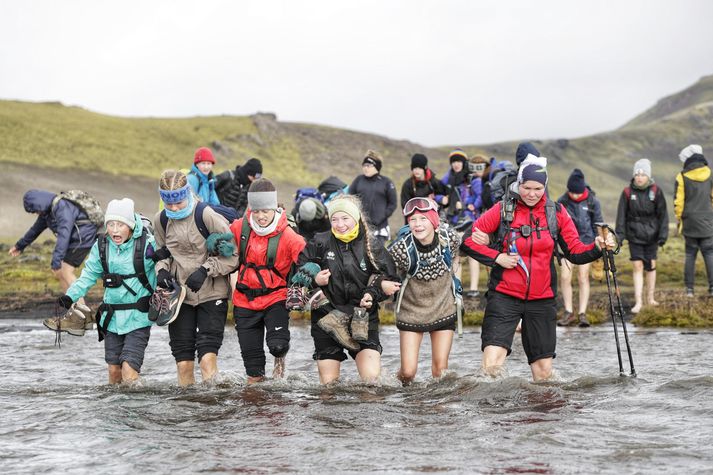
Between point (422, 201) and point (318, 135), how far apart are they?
88.0 meters

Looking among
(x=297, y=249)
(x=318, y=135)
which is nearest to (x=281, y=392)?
(x=297, y=249)

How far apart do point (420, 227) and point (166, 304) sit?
2646mm

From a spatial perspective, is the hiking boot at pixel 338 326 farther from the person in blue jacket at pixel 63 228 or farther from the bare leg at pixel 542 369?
the person in blue jacket at pixel 63 228

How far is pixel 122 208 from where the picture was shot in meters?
9.40

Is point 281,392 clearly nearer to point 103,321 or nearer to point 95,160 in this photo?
point 103,321

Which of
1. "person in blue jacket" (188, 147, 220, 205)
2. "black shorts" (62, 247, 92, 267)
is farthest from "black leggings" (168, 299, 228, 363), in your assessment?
"person in blue jacket" (188, 147, 220, 205)

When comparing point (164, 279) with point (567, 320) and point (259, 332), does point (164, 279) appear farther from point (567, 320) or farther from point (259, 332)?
point (567, 320)

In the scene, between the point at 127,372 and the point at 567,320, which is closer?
the point at 127,372

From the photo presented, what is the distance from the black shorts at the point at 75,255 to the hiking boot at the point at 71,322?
12.2ft

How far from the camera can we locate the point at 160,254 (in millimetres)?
9414

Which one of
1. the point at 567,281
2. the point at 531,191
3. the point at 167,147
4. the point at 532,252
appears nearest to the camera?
the point at 531,191

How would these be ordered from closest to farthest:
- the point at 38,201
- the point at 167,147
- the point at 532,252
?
1. the point at 532,252
2. the point at 38,201
3. the point at 167,147

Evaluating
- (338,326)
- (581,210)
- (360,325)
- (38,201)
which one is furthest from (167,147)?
(360,325)

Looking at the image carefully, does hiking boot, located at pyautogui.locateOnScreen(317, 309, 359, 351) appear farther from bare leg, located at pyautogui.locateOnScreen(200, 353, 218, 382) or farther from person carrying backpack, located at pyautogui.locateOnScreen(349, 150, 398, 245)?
person carrying backpack, located at pyautogui.locateOnScreen(349, 150, 398, 245)
